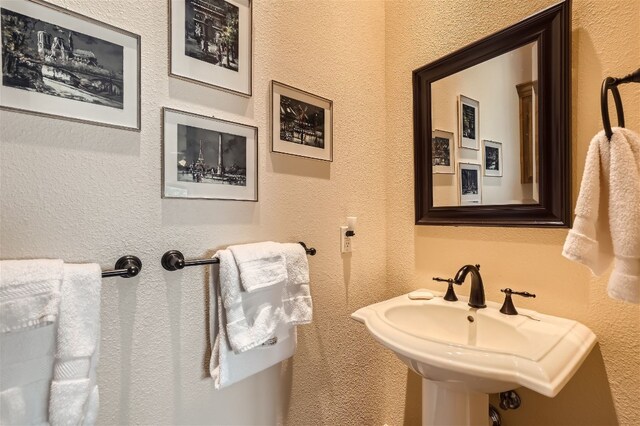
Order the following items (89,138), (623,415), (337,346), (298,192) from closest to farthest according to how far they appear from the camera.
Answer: (89,138) → (623,415) → (298,192) → (337,346)

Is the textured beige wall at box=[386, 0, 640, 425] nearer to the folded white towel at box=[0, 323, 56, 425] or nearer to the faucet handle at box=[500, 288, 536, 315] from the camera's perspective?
the faucet handle at box=[500, 288, 536, 315]

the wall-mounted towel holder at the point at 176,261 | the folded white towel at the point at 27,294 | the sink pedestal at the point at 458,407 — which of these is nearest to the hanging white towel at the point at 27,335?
the folded white towel at the point at 27,294

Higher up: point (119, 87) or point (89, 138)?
point (119, 87)

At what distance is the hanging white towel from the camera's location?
59 centimetres

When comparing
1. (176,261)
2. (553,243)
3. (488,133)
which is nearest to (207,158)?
(176,261)

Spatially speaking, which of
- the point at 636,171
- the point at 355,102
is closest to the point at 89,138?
the point at 355,102

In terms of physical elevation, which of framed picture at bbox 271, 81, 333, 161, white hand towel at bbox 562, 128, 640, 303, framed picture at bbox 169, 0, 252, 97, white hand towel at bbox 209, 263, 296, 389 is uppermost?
framed picture at bbox 169, 0, 252, 97

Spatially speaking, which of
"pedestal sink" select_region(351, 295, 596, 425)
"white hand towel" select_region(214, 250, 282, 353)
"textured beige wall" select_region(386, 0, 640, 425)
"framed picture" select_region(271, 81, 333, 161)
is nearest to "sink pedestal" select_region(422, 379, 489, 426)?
"pedestal sink" select_region(351, 295, 596, 425)

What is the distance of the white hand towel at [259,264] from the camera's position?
0.87 meters

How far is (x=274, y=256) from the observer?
0.95m

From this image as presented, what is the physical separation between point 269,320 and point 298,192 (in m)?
0.48

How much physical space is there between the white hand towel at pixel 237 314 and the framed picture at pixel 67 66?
46 centimetres

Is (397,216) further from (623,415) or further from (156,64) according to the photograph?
(156,64)

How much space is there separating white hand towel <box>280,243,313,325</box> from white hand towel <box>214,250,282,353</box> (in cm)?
11
